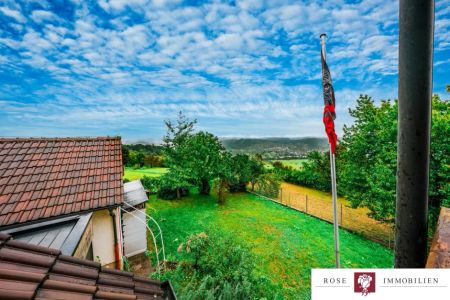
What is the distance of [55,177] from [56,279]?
231 inches

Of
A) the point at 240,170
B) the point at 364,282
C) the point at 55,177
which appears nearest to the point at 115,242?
the point at 55,177

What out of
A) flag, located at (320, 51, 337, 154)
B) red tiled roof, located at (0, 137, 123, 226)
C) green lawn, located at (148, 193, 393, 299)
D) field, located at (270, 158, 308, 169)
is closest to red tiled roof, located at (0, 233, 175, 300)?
flag, located at (320, 51, 337, 154)

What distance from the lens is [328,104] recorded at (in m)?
2.96

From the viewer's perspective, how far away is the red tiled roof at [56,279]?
1.31 m

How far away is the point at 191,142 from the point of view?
21.5 meters

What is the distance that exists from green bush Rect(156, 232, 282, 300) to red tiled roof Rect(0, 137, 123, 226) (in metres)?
2.71

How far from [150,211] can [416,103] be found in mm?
17859

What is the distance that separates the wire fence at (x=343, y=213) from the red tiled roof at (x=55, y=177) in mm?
15004

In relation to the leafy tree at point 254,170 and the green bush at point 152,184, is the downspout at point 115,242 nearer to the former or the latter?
the green bush at point 152,184

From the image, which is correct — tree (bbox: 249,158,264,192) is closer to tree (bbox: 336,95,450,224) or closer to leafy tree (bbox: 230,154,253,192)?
leafy tree (bbox: 230,154,253,192)

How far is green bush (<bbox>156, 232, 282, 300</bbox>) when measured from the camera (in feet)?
16.5

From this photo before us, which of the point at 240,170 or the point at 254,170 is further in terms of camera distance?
the point at 254,170

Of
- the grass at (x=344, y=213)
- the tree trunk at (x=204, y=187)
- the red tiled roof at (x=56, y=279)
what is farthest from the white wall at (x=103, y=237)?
the tree trunk at (x=204, y=187)

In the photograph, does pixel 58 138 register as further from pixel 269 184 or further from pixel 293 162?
pixel 293 162
